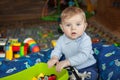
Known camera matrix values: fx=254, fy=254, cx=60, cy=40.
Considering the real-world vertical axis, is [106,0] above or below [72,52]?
above

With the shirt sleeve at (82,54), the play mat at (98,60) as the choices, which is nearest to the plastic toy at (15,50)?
the play mat at (98,60)

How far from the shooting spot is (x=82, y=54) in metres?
1.33

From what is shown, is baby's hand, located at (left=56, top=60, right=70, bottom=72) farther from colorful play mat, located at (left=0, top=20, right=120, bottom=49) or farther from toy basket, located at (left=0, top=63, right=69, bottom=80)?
colorful play mat, located at (left=0, top=20, right=120, bottom=49)

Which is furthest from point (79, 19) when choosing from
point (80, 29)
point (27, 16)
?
point (27, 16)

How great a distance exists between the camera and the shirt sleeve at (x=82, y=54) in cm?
131

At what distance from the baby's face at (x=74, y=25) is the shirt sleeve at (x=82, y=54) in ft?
0.19

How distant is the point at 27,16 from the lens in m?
2.99

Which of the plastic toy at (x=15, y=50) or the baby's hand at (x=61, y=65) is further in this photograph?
the plastic toy at (x=15, y=50)

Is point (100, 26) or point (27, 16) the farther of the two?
point (27, 16)

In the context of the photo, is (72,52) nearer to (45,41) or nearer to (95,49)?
(95,49)

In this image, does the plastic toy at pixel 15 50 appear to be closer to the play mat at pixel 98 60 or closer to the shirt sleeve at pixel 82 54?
the play mat at pixel 98 60

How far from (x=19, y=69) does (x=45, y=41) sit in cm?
72

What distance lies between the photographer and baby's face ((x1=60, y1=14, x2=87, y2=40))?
130cm

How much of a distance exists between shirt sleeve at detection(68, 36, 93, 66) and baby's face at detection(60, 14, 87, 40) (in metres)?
0.06
